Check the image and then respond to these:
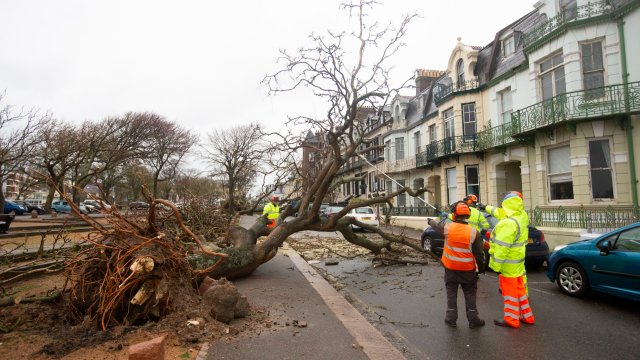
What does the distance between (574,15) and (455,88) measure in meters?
8.01

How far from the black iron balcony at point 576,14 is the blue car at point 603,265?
1019 centimetres

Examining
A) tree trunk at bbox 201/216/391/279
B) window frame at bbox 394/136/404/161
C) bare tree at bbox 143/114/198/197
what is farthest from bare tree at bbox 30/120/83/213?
window frame at bbox 394/136/404/161

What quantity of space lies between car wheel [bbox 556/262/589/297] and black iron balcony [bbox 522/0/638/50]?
34.2 ft

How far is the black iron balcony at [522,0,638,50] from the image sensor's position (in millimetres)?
12859

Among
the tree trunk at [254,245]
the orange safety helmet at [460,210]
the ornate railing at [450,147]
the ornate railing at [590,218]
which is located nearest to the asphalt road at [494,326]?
the orange safety helmet at [460,210]

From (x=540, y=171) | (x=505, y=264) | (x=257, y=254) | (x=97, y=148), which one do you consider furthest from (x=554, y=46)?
(x=97, y=148)

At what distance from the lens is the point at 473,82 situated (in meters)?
20.3

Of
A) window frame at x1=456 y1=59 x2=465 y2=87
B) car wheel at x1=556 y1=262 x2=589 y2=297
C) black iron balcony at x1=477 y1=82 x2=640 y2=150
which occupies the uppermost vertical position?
window frame at x1=456 y1=59 x2=465 y2=87

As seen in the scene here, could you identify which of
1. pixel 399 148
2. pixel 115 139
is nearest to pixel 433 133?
pixel 399 148

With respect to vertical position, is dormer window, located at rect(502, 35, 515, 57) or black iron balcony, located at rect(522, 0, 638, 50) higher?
dormer window, located at rect(502, 35, 515, 57)

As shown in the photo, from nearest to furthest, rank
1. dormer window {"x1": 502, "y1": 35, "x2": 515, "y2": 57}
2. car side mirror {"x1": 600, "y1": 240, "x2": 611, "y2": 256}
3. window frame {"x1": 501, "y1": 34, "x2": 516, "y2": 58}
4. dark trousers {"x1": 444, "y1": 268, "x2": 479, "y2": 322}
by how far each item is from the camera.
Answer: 1. dark trousers {"x1": 444, "y1": 268, "x2": 479, "y2": 322}
2. car side mirror {"x1": 600, "y1": 240, "x2": 611, "y2": 256}
3. window frame {"x1": 501, "y1": 34, "x2": 516, "y2": 58}
4. dormer window {"x1": 502, "y1": 35, "x2": 515, "y2": 57}

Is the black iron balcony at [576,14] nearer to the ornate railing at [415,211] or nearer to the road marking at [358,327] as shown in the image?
the ornate railing at [415,211]

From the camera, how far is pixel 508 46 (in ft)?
60.7

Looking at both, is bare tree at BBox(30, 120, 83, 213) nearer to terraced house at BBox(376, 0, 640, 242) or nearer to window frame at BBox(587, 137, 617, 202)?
terraced house at BBox(376, 0, 640, 242)
